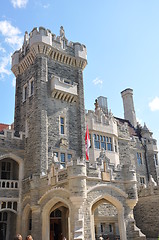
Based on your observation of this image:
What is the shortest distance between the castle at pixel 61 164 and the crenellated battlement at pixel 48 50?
0.09 metres

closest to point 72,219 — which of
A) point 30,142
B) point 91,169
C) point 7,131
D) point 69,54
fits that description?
point 91,169

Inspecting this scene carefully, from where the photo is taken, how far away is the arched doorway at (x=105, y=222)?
861 inches

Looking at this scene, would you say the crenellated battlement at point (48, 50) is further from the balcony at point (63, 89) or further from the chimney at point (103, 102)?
the chimney at point (103, 102)

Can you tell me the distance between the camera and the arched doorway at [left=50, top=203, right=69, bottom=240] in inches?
797

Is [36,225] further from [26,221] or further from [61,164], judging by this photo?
[61,164]

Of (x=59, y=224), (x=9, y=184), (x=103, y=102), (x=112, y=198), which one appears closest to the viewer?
(x=112, y=198)

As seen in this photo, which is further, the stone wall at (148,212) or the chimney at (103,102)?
the chimney at (103,102)

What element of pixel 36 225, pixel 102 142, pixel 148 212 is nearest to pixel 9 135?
pixel 36 225

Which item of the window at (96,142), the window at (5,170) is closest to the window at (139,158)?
the window at (96,142)

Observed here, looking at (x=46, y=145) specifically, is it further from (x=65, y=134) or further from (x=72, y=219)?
(x=72, y=219)

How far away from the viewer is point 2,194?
19875 millimetres

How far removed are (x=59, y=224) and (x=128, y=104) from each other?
70.9 feet

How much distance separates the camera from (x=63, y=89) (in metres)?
23.1

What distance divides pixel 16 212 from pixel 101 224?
7.27 meters
